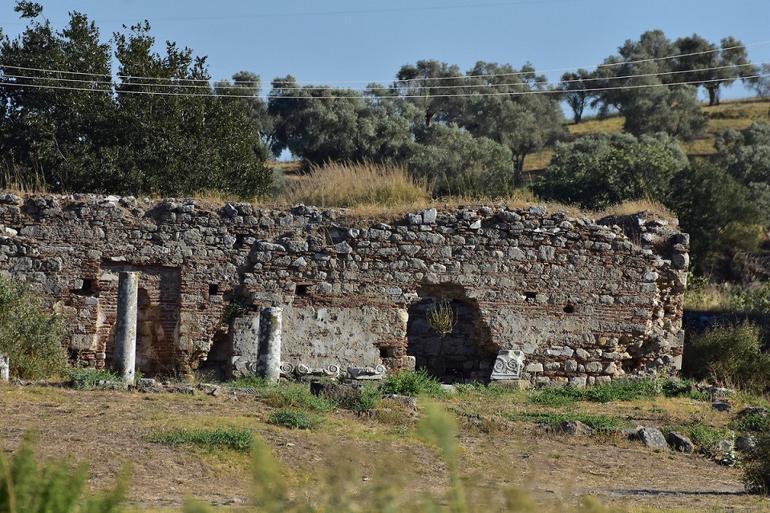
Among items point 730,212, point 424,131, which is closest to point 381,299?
point 730,212

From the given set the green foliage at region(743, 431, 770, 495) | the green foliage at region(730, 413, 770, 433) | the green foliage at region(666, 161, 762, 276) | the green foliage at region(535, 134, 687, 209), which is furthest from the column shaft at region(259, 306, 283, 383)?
the green foliage at region(666, 161, 762, 276)

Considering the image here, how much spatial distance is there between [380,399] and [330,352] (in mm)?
3807

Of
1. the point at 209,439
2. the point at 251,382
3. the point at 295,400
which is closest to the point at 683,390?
the point at 251,382

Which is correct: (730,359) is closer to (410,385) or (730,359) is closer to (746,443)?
(410,385)

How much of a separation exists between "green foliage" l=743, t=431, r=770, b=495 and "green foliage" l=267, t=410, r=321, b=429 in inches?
192

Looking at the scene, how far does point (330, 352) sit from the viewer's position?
2031cm

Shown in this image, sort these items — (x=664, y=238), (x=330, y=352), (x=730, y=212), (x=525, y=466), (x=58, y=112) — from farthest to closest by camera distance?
(x=730, y=212) → (x=58, y=112) → (x=664, y=238) → (x=330, y=352) → (x=525, y=466)

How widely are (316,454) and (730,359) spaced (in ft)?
37.2

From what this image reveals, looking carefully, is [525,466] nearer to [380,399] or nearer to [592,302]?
[380,399]

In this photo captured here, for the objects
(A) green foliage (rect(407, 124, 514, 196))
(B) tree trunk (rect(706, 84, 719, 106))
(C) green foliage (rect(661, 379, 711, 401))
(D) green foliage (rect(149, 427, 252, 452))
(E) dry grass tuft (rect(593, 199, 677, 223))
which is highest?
(B) tree trunk (rect(706, 84, 719, 106))

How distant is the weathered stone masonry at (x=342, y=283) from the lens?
2023cm

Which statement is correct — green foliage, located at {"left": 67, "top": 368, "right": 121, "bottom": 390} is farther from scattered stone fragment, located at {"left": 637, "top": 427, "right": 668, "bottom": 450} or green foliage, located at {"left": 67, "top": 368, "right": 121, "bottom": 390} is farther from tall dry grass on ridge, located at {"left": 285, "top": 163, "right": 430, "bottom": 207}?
scattered stone fragment, located at {"left": 637, "top": 427, "right": 668, "bottom": 450}

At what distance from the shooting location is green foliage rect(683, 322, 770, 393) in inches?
865

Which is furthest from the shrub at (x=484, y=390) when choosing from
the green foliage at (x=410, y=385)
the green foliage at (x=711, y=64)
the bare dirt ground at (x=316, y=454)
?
the green foliage at (x=711, y=64)
